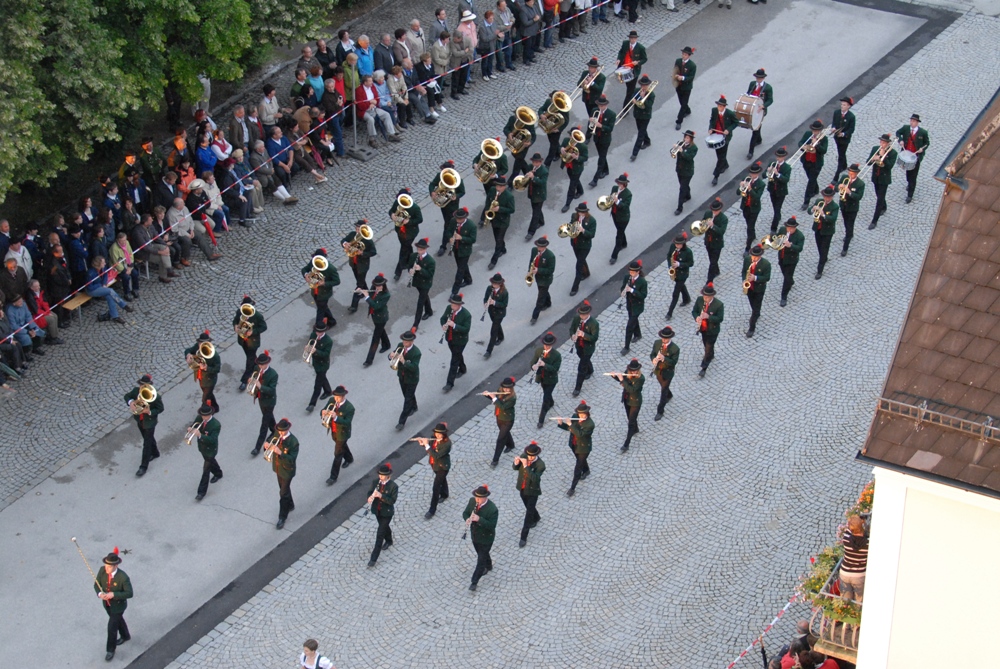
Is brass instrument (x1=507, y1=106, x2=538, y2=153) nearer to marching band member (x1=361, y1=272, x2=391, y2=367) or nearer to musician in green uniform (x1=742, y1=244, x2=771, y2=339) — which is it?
marching band member (x1=361, y1=272, x2=391, y2=367)

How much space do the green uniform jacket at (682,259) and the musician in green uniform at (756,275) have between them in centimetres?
78

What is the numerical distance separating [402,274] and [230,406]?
372 cm

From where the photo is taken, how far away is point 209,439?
20.3 m

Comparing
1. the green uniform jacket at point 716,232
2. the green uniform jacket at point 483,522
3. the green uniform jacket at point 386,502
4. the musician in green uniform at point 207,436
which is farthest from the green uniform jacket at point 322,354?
the green uniform jacket at point 716,232

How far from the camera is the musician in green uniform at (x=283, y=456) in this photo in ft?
64.5

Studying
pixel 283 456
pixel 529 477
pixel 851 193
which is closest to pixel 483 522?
pixel 529 477

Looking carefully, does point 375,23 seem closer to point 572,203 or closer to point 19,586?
point 572,203

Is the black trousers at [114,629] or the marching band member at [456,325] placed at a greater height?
the marching band member at [456,325]

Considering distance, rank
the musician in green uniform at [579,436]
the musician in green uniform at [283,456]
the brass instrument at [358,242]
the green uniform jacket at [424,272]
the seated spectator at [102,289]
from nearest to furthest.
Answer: the musician in green uniform at [283,456], the musician in green uniform at [579,436], the green uniform jacket at [424,272], the brass instrument at [358,242], the seated spectator at [102,289]

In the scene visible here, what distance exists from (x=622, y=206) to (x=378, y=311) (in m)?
4.14

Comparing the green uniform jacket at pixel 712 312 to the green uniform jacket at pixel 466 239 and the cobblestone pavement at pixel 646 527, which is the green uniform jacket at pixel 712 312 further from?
the green uniform jacket at pixel 466 239

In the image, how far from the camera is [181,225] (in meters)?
24.1

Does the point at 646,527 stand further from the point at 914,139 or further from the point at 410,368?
the point at 914,139

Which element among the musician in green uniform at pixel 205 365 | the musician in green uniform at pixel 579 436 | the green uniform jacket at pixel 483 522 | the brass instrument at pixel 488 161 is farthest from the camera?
the brass instrument at pixel 488 161
